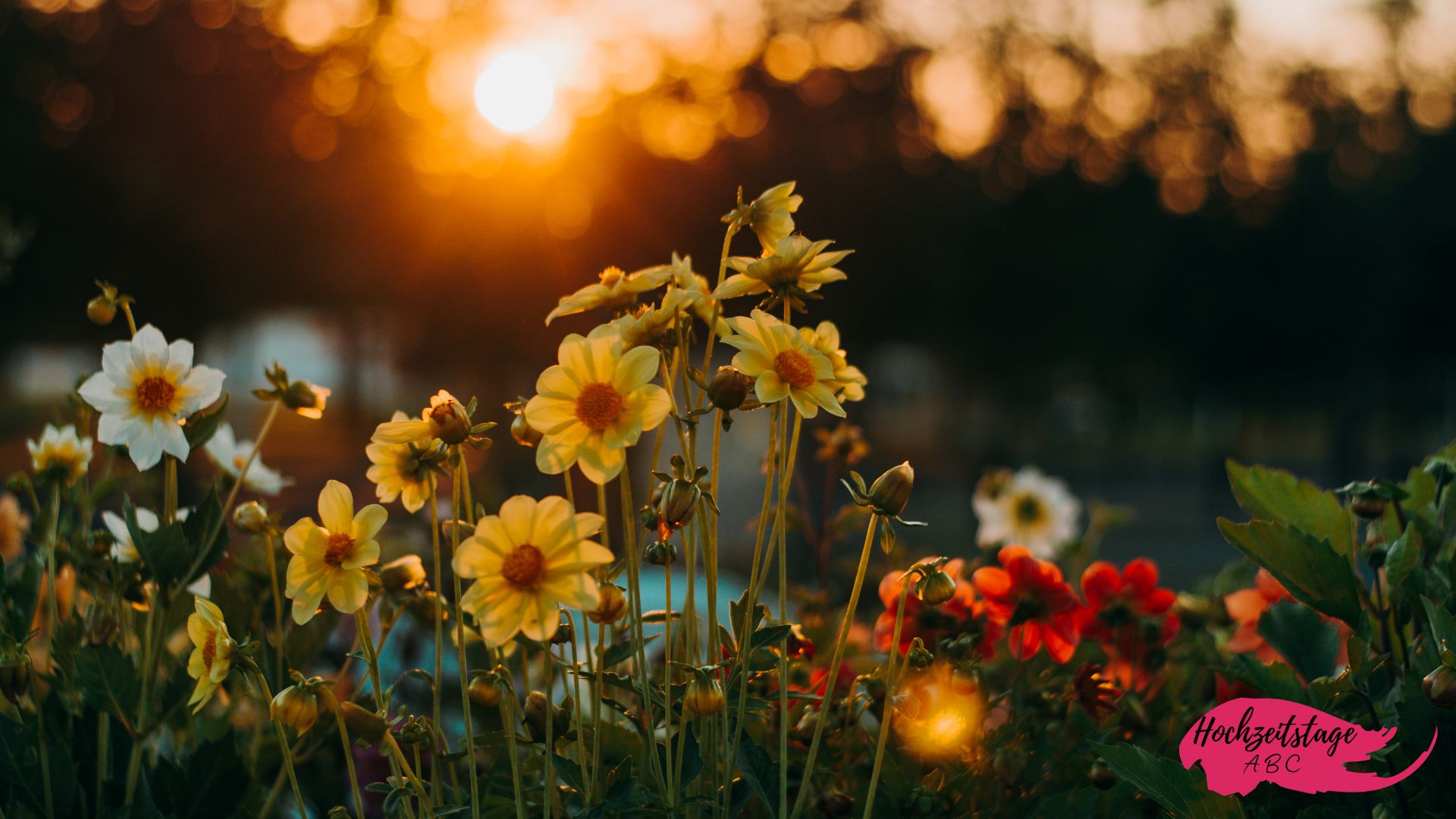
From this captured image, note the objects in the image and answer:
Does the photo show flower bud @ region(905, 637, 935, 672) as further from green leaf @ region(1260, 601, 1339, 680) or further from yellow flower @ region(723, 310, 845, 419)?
green leaf @ region(1260, 601, 1339, 680)

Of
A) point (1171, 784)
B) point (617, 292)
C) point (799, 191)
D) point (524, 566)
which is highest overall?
point (799, 191)

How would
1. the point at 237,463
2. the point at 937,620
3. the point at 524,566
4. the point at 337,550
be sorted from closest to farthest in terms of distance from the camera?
the point at 524,566 → the point at 337,550 → the point at 937,620 → the point at 237,463

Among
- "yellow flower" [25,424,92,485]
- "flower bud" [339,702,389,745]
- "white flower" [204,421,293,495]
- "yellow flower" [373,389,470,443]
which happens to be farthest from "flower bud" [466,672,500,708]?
"yellow flower" [25,424,92,485]

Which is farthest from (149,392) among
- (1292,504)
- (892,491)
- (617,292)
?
(1292,504)

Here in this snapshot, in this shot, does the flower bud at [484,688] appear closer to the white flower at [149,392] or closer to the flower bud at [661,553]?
the flower bud at [661,553]

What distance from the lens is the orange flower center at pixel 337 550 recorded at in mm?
911

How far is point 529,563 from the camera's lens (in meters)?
0.80

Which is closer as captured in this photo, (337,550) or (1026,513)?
(337,550)

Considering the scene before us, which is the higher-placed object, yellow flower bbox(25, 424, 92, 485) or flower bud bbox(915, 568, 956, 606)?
yellow flower bbox(25, 424, 92, 485)

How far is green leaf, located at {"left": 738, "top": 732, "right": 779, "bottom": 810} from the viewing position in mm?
971

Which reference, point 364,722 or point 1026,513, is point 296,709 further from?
point 1026,513

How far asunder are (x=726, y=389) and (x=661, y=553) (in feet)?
0.53

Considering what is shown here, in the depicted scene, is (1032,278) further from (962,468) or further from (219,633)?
(219,633)

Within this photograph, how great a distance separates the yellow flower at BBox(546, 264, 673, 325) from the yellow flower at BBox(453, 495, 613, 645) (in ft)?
0.67
